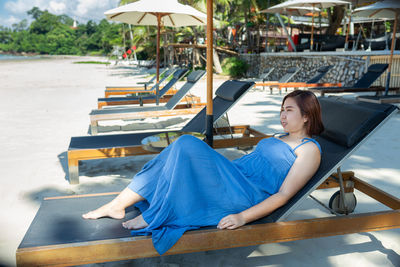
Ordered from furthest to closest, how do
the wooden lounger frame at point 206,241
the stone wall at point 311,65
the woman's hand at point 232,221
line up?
the stone wall at point 311,65 < the woman's hand at point 232,221 < the wooden lounger frame at point 206,241

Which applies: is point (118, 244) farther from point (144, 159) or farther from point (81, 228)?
point (144, 159)

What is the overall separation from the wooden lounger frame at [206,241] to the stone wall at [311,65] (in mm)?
11101

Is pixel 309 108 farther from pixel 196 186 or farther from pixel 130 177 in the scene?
pixel 130 177

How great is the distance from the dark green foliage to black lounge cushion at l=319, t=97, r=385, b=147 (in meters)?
16.6

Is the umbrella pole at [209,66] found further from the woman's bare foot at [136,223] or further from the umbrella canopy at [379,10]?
the umbrella canopy at [379,10]

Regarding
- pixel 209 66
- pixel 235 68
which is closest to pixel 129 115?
pixel 209 66

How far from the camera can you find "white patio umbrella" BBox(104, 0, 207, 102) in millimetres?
5258

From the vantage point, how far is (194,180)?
1.88 m

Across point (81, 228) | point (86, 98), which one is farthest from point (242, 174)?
point (86, 98)

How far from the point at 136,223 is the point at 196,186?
0.39 meters

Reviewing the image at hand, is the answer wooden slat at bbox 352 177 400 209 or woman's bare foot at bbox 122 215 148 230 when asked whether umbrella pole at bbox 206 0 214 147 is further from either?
woman's bare foot at bbox 122 215 148 230

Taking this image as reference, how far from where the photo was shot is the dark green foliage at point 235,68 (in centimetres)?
1883

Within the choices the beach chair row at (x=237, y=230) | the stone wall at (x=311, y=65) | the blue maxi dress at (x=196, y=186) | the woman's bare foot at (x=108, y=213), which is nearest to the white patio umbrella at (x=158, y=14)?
the beach chair row at (x=237, y=230)

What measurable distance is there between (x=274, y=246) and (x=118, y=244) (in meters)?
1.14
